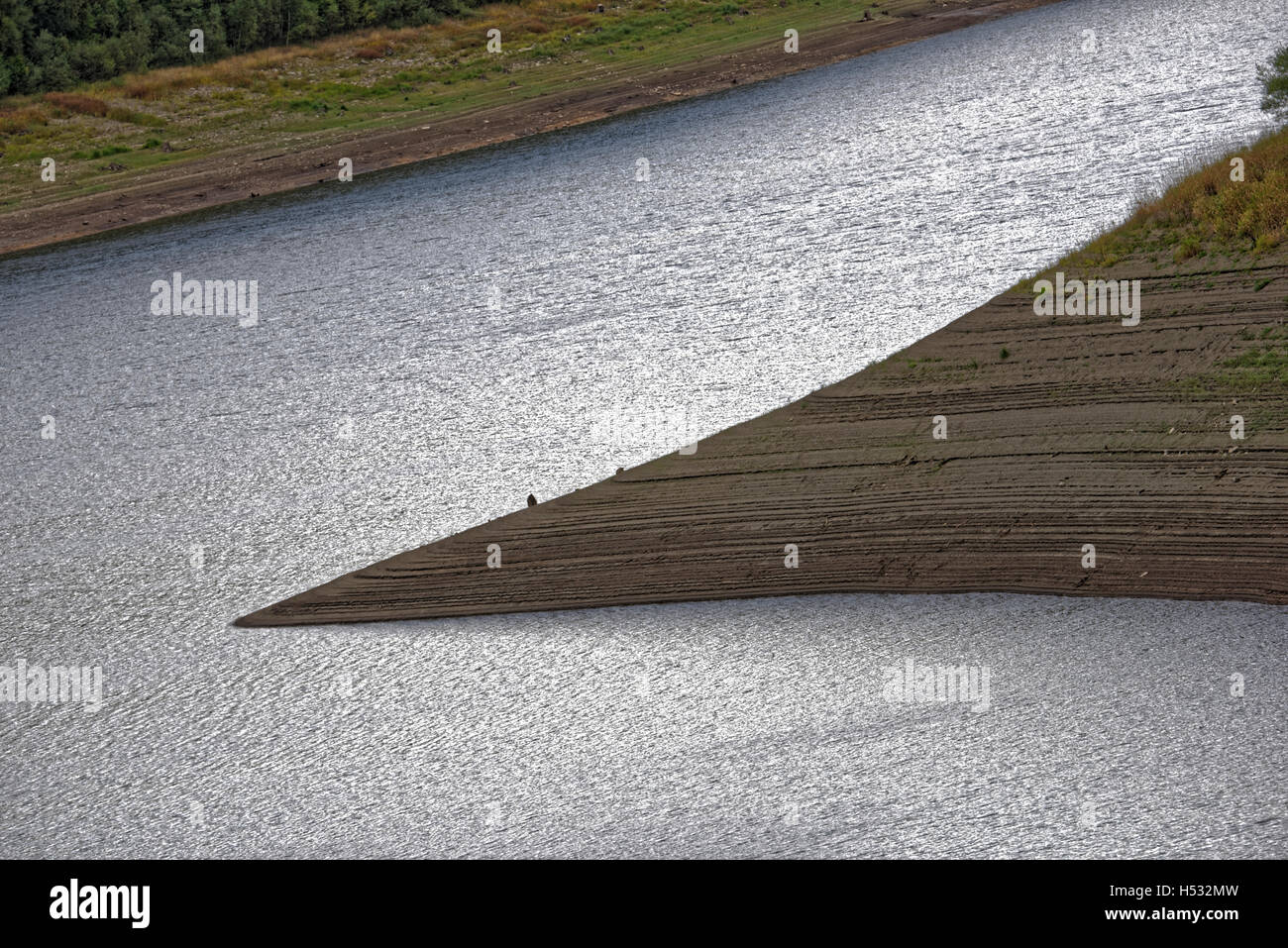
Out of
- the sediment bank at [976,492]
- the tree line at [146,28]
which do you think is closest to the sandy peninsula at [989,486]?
the sediment bank at [976,492]

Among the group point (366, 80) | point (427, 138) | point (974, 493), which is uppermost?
point (366, 80)

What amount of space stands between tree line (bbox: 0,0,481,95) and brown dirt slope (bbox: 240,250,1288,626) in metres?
39.6

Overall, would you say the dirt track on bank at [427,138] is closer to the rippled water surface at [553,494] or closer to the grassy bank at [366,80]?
the grassy bank at [366,80]

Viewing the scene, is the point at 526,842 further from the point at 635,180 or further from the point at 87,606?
the point at 635,180

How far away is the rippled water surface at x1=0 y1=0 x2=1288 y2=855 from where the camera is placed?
47.7 feet

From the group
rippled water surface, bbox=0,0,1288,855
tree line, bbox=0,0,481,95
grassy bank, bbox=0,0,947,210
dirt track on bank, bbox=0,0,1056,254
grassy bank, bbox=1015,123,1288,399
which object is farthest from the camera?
tree line, bbox=0,0,481,95

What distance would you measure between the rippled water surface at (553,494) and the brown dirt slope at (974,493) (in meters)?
0.56

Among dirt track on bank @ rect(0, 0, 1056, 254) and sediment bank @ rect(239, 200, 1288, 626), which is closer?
sediment bank @ rect(239, 200, 1288, 626)

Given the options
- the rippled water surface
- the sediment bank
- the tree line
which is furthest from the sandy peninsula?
the tree line

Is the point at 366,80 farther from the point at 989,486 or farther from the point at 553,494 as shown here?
the point at 989,486

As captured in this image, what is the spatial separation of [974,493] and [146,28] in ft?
152

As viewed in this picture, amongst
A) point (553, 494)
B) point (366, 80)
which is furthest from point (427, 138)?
point (553, 494)

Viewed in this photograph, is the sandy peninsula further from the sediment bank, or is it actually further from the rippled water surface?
the rippled water surface

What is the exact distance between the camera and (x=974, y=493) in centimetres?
1881
